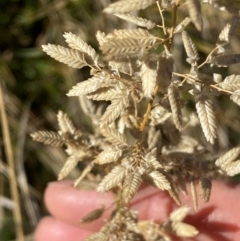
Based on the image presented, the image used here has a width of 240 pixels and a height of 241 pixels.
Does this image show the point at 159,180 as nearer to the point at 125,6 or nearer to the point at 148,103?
the point at 148,103

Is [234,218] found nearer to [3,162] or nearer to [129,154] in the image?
[129,154]

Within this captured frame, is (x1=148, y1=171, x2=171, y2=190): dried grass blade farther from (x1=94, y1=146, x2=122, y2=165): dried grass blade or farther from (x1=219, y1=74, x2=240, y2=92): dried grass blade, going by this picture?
(x1=219, y1=74, x2=240, y2=92): dried grass blade

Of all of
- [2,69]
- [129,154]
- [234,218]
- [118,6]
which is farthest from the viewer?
[2,69]

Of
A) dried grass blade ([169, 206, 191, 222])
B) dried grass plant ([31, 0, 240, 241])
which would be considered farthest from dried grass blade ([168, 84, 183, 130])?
dried grass blade ([169, 206, 191, 222])

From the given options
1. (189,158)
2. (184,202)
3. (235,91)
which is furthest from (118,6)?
(184,202)

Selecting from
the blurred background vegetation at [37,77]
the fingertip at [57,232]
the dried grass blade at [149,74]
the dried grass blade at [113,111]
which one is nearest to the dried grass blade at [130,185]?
the dried grass blade at [113,111]

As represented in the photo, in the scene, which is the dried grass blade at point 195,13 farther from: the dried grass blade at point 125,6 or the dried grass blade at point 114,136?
the dried grass blade at point 114,136
